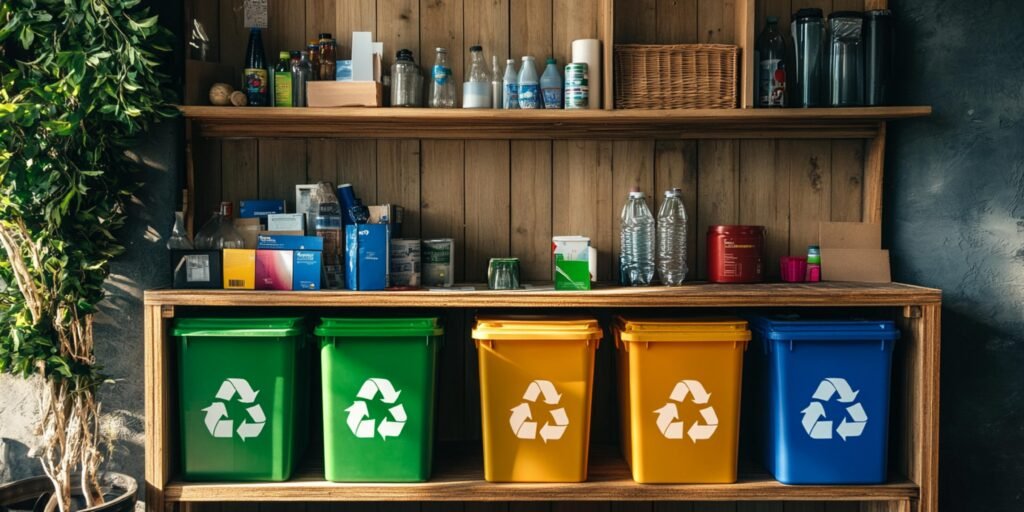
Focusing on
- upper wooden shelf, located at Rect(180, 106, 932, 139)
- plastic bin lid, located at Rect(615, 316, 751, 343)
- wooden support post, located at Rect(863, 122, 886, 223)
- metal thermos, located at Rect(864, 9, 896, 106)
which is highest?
metal thermos, located at Rect(864, 9, 896, 106)

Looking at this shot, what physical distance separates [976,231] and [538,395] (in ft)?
4.90

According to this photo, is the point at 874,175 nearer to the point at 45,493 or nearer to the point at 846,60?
the point at 846,60

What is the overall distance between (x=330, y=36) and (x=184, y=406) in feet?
4.40

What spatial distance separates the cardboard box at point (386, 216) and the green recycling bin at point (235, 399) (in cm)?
47

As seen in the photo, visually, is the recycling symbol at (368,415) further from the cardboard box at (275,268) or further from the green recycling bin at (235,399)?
the cardboard box at (275,268)

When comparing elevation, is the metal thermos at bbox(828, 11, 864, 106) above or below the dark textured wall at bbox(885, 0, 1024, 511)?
above

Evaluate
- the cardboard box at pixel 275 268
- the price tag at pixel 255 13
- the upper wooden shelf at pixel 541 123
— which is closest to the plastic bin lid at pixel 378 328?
the cardboard box at pixel 275 268

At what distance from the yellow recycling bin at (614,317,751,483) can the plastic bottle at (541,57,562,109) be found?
2.67 feet

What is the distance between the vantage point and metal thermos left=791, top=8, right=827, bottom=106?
8.65 feet

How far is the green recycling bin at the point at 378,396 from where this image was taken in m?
2.37

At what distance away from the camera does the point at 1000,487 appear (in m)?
2.42

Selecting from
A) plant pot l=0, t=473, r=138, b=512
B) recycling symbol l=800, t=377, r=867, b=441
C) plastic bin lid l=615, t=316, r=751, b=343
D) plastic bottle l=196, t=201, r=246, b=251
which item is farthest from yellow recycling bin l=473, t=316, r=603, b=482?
plant pot l=0, t=473, r=138, b=512

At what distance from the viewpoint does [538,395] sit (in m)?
2.37

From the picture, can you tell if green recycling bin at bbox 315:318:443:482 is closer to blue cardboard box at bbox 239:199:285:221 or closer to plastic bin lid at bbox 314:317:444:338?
plastic bin lid at bbox 314:317:444:338
